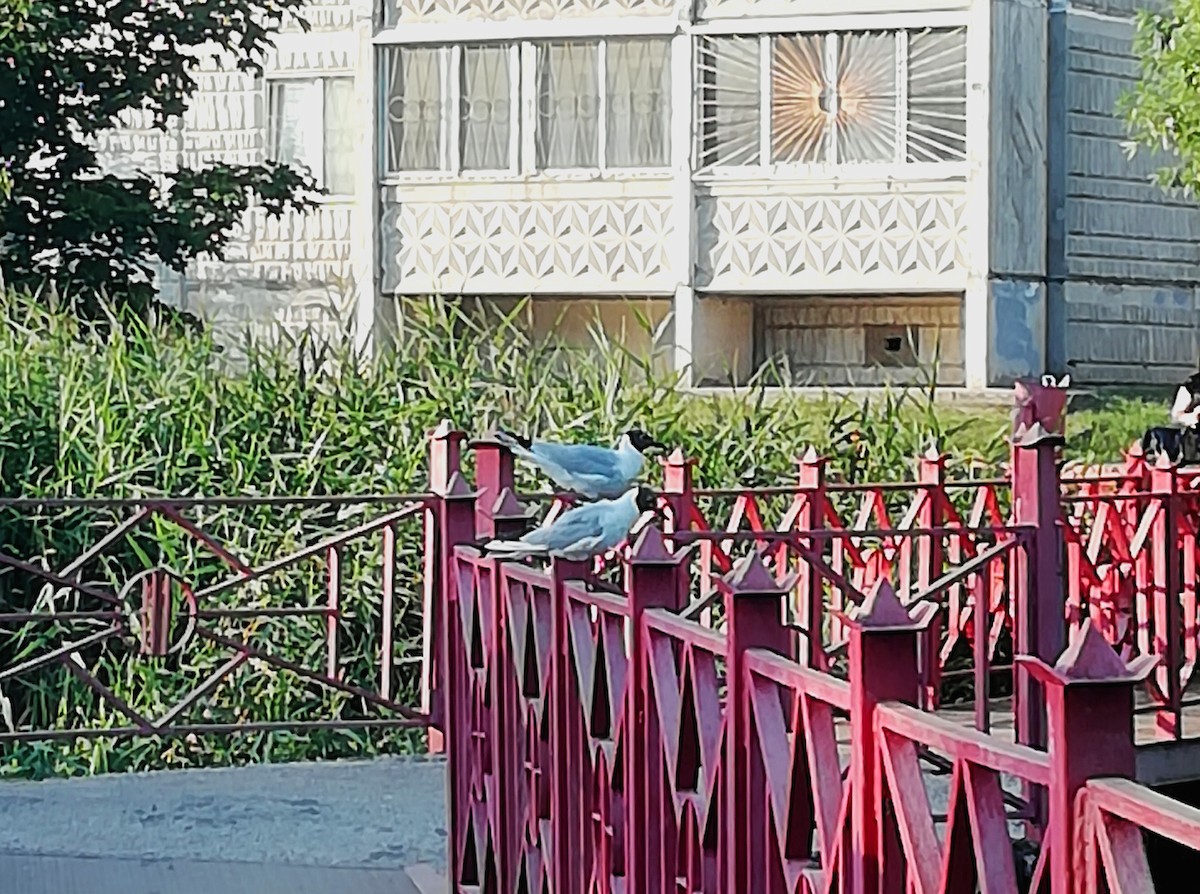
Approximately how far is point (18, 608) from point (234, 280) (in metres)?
13.7

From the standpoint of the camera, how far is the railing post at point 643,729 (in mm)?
3951

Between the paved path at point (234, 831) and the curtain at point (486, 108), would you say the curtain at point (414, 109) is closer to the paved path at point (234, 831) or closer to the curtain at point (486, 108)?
the curtain at point (486, 108)

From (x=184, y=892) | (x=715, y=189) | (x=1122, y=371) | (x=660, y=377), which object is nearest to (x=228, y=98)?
(x=715, y=189)

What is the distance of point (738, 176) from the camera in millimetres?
21219

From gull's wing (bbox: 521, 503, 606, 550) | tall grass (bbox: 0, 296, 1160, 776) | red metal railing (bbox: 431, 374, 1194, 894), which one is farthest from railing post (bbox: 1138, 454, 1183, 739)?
gull's wing (bbox: 521, 503, 606, 550)

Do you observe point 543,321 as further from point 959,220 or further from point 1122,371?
point 1122,371

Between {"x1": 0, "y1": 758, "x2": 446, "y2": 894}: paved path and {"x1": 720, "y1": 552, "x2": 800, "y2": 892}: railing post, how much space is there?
3.11 meters

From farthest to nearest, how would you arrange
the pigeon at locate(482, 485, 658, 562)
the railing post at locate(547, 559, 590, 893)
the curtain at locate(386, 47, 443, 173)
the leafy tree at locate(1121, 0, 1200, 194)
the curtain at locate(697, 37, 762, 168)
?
1. the curtain at locate(386, 47, 443, 173)
2. the curtain at locate(697, 37, 762, 168)
3. the leafy tree at locate(1121, 0, 1200, 194)
4. the pigeon at locate(482, 485, 658, 562)
5. the railing post at locate(547, 559, 590, 893)

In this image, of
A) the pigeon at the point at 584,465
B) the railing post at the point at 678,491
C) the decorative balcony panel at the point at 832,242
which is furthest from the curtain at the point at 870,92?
the pigeon at the point at 584,465

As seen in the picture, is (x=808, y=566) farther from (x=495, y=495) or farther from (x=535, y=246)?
(x=535, y=246)

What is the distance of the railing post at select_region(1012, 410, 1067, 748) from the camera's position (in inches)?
315

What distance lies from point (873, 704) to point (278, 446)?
7.76m

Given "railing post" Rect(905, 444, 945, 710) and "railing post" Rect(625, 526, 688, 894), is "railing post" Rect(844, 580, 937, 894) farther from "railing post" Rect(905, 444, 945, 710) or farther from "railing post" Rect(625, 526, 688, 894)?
"railing post" Rect(905, 444, 945, 710)

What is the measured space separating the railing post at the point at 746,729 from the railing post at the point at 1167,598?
6205mm
